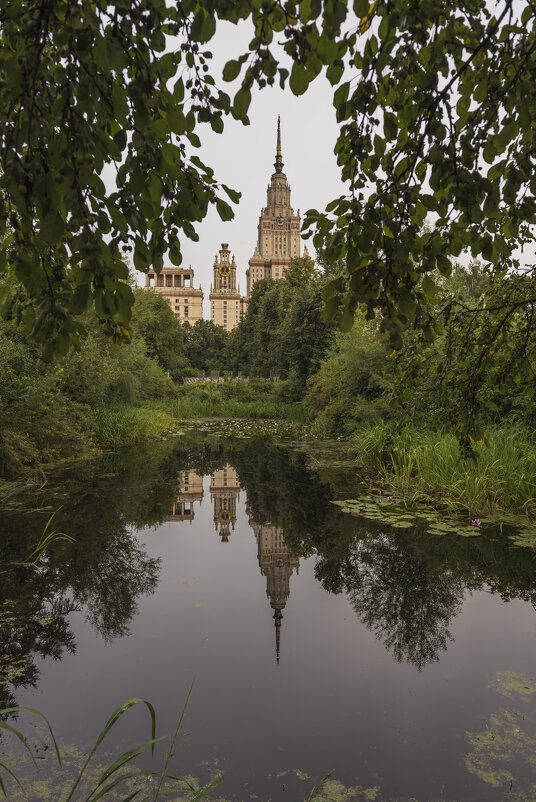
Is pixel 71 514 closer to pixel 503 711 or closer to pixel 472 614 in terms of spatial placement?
pixel 472 614

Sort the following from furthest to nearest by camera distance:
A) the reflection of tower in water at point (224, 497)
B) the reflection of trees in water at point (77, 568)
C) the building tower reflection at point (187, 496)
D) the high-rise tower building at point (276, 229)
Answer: the high-rise tower building at point (276, 229) → the building tower reflection at point (187, 496) → the reflection of tower in water at point (224, 497) → the reflection of trees in water at point (77, 568)

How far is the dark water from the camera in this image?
281 centimetres

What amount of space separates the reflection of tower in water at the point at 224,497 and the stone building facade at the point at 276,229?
13071cm

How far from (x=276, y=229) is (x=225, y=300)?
2493cm

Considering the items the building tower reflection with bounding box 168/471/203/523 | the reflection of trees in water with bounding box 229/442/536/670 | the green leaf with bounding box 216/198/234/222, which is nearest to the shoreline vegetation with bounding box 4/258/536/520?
the green leaf with bounding box 216/198/234/222

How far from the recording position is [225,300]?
14188cm

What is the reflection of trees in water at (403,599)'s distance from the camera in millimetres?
4113

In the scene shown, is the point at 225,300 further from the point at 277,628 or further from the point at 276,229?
the point at 277,628

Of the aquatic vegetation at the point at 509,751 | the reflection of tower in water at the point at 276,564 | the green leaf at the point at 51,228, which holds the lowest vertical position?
the aquatic vegetation at the point at 509,751

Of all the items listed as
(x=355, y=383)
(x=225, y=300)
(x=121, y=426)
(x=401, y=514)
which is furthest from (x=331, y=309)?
(x=225, y=300)

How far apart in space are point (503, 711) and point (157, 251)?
3.54 m

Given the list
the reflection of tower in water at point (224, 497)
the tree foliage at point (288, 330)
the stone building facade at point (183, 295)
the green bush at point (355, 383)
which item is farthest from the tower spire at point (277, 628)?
the stone building facade at point (183, 295)

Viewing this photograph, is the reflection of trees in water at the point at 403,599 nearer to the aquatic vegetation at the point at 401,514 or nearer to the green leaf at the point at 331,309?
the aquatic vegetation at the point at 401,514

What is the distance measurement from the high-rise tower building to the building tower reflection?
131 metres
